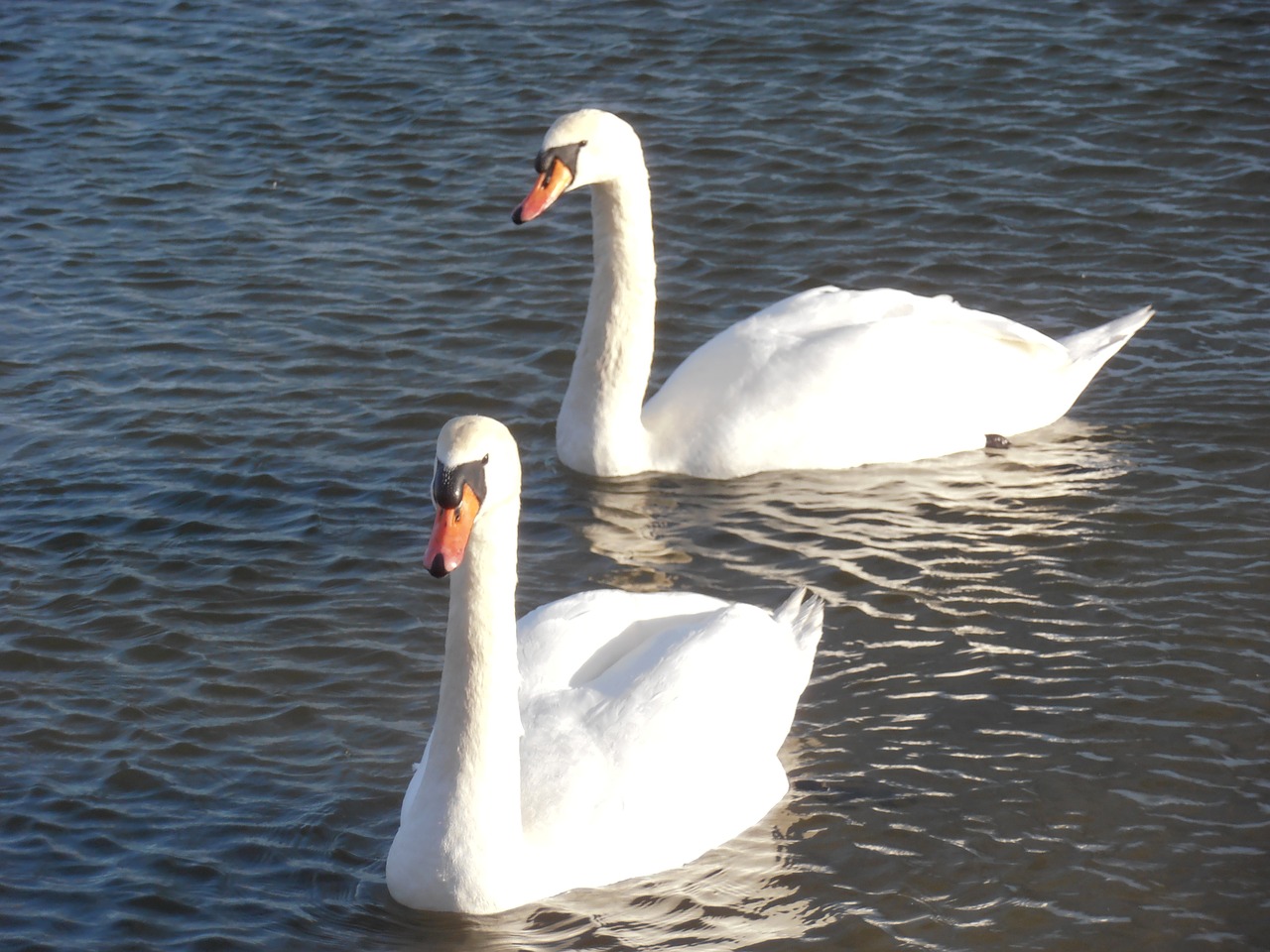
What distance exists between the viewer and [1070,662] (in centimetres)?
724

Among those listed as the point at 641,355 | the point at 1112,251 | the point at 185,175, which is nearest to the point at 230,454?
the point at 641,355

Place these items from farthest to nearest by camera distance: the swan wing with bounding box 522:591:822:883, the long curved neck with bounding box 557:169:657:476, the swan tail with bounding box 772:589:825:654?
the long curved neck with bounding box 557:169:657:476 → the swan tail with bounding box 772:589:825:654 → the swan wing with bounding box 522:591:822:883

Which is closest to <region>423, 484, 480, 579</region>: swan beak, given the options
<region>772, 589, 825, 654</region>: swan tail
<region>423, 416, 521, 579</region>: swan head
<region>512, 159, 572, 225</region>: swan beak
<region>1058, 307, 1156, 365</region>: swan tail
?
<region>423, 416, 521, 579</region>: swan head

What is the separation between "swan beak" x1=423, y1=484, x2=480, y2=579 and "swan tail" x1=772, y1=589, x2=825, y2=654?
2.07 metres

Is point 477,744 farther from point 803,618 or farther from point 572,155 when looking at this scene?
point 572,155

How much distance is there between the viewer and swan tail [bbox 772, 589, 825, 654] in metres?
6.98

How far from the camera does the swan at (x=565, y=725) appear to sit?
5.47 meters

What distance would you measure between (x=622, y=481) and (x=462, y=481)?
3913mm

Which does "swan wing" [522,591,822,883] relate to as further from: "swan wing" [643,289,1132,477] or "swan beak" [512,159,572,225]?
"swan beak" [512,159,572,225]

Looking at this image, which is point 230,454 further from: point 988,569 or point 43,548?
point 988,569

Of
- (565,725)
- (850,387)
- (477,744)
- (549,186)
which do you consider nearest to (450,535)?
(477,744)

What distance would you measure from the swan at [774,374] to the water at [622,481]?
185 mm

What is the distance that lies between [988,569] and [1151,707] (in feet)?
4.16

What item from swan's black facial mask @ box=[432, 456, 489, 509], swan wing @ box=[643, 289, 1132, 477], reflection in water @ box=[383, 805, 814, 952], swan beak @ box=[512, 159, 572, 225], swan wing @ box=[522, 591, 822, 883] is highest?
swan beak @ box=[512, 159, 572, 225]
